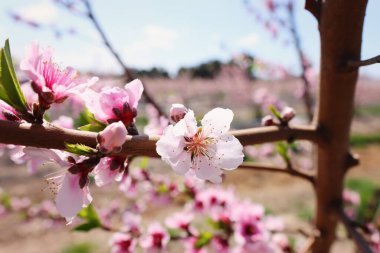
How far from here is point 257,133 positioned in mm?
831

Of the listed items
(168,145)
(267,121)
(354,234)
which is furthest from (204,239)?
(168,145)

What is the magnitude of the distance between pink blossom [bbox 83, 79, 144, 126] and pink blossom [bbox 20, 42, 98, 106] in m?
0.03

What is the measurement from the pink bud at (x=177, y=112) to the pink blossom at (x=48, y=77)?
18cm

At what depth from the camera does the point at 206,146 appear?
77 cm

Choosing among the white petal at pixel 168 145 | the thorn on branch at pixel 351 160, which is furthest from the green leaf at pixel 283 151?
the white petal at pixel 168 145

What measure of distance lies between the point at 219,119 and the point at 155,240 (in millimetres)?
1130

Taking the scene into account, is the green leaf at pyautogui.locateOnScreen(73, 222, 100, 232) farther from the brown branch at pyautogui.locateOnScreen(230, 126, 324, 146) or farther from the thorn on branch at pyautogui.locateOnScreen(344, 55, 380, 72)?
the thorn on branch at pyautogui.locateOnScreen(344, 55, 380, 72)

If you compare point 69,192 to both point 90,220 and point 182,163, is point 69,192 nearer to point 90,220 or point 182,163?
point 182,163

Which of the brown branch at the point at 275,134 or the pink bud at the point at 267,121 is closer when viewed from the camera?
the brown branch at the point at 275,134

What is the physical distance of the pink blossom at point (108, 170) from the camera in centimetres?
75

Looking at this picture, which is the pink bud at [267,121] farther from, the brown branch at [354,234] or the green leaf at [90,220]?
the green leaf at [90,220]

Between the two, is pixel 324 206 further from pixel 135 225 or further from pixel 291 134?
pixel 135 225

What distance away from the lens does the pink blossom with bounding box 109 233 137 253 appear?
5.36 feet

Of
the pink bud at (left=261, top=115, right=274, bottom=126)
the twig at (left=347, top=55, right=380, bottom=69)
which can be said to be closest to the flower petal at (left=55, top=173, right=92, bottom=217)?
the pink bud at (left=261, top=115, right=274, bottom=126)
